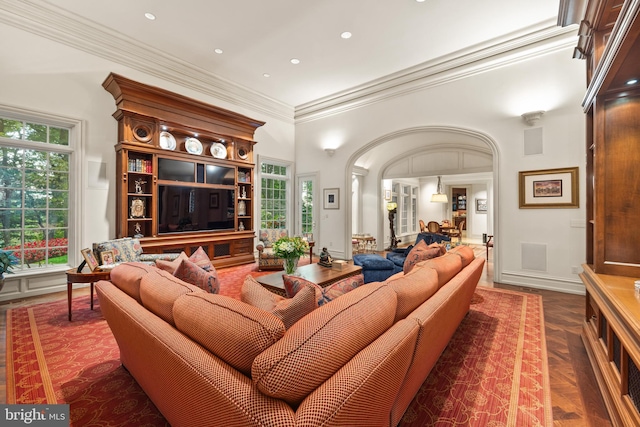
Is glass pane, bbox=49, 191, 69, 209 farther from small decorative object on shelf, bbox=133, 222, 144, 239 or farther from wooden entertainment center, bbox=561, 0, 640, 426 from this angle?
wooden entertainment center, bbox=561, 0, 640, 426

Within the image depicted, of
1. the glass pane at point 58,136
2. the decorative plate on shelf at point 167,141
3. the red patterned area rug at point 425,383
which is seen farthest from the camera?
the decorative plate on shelf at point 167,141

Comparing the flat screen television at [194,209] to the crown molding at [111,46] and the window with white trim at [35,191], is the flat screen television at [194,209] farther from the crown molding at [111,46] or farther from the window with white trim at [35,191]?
the crown molding at [111,46]

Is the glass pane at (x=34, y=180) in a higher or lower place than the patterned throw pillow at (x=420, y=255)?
higher

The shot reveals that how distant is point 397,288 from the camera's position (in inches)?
61.7

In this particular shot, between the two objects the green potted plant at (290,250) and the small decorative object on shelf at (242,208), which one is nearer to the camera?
the green potted plant at (290,250)

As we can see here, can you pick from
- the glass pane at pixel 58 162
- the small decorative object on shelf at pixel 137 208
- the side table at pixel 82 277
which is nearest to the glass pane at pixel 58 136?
the glass pane at pixel 58 162

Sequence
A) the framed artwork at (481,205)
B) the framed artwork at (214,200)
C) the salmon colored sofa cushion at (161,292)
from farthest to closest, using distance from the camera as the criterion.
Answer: the framed artwork at (481,205), the framed artwork at (214,200), the salmon colored sofa cushion at (161,292)

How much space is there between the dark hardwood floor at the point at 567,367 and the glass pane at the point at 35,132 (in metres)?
2.29

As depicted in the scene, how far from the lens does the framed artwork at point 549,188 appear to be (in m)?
4.31

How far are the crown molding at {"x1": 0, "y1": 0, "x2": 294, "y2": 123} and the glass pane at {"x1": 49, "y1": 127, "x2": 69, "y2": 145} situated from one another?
50.4 inches

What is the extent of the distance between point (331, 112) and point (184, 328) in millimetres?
6645

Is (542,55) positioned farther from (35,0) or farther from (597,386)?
(35,0)

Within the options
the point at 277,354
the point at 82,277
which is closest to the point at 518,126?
the point at 277,354

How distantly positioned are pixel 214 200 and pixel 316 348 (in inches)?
210
